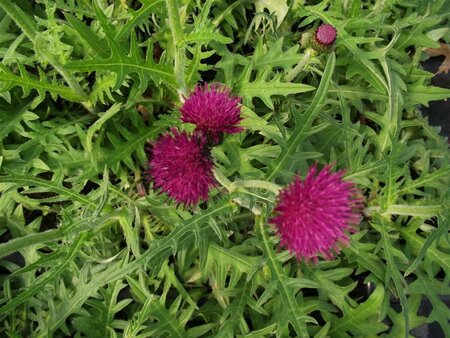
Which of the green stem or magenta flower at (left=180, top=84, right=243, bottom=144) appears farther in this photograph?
the green stem

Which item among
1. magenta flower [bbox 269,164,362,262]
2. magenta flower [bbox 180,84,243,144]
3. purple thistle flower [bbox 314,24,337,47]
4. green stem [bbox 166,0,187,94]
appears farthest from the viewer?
purple thistle flower [bbox 314,24,337,47]

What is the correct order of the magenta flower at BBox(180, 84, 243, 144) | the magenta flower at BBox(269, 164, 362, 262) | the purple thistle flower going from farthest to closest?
1. the purple thistle flower
2. the magenta flower at BBox(180, 84, 243, 144)
3. the magenta flower at BBox(269, 164, 362, 262)

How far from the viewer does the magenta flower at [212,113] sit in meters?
1.48

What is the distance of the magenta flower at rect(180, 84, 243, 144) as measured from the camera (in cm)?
148

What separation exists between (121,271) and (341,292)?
91cm

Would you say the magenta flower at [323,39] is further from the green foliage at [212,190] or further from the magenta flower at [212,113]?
the magenta flower at [212,113]

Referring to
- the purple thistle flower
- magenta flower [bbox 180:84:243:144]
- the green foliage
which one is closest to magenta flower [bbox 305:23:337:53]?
the purple thistle flower

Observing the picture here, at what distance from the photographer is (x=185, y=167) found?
1398 mm

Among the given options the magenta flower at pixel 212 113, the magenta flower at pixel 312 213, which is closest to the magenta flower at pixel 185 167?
the magenta flower at pixel 212 113

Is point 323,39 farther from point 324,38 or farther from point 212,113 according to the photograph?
point 212,113

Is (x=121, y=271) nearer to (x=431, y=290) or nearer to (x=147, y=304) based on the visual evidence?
(x=147, y=304)

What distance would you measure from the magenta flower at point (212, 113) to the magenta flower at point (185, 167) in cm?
5

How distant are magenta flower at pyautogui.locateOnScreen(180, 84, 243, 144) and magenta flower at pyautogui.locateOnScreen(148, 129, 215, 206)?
Result: 54 mm

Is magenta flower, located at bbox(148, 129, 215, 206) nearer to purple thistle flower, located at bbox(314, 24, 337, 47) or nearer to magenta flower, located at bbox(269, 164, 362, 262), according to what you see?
magenta flower, located at bbox(269, 164, 362, 262)
